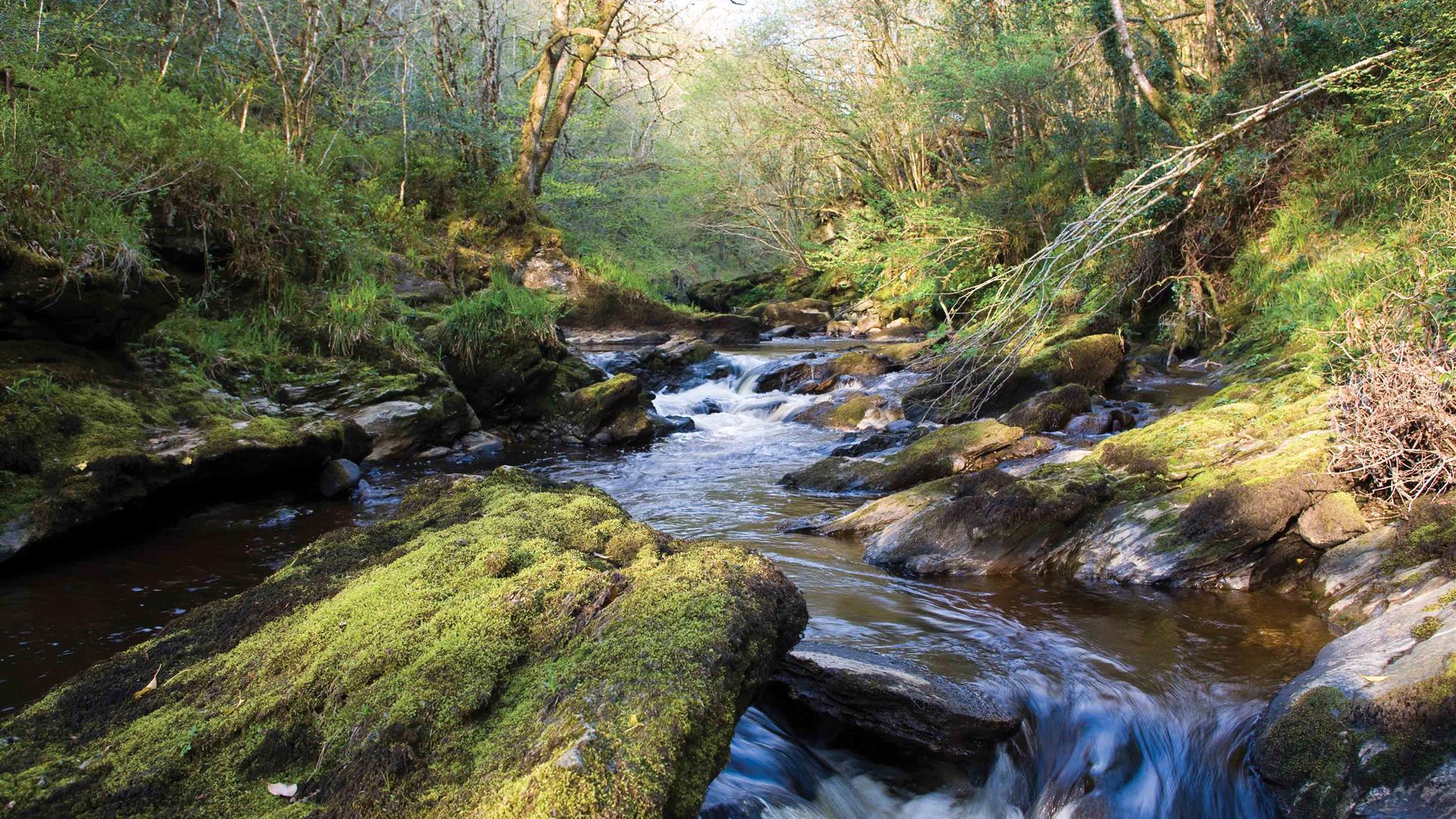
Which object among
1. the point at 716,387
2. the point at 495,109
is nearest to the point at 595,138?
the point at 495,109

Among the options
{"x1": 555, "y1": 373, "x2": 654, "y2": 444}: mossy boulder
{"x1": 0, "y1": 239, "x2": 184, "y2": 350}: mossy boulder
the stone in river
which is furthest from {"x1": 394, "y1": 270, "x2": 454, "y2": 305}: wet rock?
{"x1": 0, "y1": 239, "x2": 184, "y2": 350}: mossy boulder

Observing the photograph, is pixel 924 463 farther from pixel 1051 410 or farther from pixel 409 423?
pixel 409 423

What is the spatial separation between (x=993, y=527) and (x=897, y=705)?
2634 mm

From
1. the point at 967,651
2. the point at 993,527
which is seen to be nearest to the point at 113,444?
the point at 967,651

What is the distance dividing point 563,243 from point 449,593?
1635 cm

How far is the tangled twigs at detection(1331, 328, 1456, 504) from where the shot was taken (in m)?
4.20

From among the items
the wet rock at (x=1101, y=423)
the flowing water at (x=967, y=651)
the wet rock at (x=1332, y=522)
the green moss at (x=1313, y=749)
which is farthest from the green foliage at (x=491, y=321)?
the green moss at (x=1313, y=749)

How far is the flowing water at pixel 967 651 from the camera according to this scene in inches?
119

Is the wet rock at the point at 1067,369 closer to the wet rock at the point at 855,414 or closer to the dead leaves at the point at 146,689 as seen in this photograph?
the wet rock at the point at 855,414

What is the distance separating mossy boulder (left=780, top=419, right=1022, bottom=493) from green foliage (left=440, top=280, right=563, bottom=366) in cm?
489

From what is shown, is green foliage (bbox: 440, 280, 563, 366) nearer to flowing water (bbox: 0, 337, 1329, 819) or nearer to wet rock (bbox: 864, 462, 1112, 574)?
flowing water (bbox: 0, 337, 1329, 819)

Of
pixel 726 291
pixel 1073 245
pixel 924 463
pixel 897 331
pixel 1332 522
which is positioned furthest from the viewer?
pixel 726 291

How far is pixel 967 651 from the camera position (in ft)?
13.5

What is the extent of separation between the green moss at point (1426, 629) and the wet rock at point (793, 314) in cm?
2005
